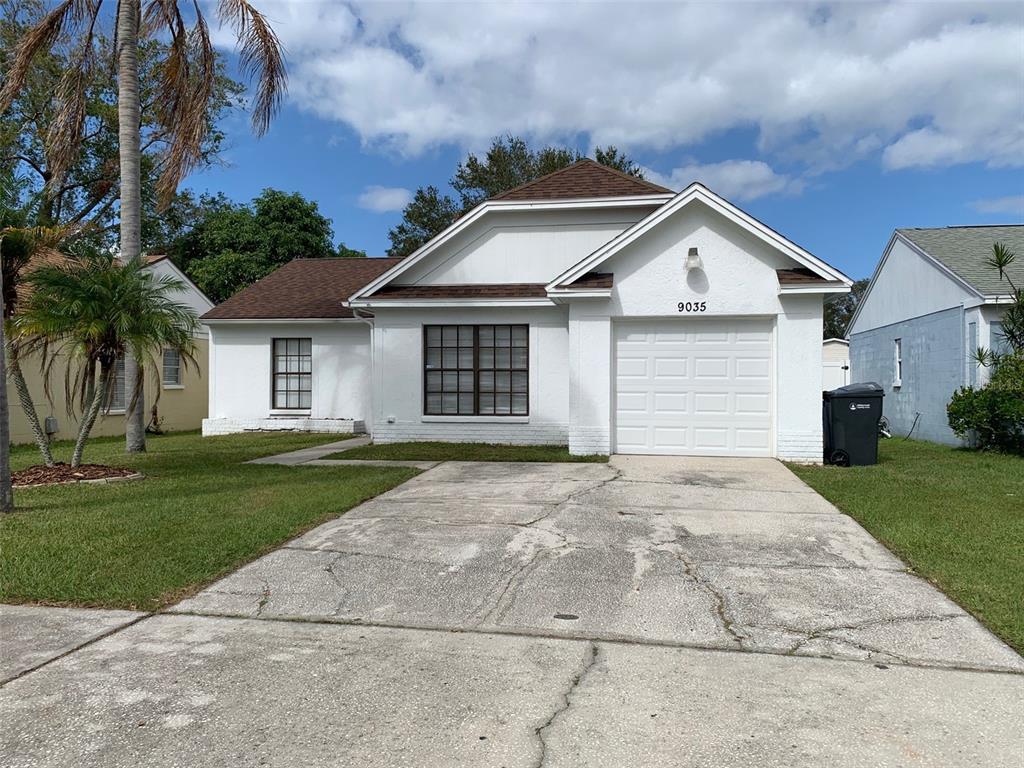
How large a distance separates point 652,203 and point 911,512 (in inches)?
342

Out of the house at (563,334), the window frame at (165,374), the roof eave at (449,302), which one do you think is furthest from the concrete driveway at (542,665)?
the window frame at (165,374)

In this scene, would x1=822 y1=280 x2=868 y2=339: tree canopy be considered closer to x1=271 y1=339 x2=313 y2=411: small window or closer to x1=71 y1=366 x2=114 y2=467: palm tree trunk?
x1=271 y1=339 x2=313 y2=411: small window

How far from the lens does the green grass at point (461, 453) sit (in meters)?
12.1

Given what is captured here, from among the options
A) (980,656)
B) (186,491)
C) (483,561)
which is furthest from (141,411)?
(980,656)

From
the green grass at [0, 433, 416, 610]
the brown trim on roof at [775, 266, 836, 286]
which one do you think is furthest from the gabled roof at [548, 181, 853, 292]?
the green grass at [0, 433, 416, 610]

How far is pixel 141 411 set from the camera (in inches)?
549

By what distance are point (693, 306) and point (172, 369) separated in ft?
56.4

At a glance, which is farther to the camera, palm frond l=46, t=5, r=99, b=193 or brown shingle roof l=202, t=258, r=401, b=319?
brown shingle roof l=202, t=258, r=401, b=319

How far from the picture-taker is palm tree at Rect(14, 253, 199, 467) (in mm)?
9281

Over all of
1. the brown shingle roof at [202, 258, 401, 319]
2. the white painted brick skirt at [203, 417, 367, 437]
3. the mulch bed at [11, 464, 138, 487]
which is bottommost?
the mulch bed at [11, 464, 138, 487]

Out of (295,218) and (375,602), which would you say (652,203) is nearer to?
(375,602)

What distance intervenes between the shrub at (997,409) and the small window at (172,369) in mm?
20891

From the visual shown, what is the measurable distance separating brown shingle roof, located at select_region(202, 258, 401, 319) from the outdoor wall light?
29.6ft

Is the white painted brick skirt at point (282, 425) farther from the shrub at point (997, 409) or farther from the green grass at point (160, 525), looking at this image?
the shrub at point (997, 409)
